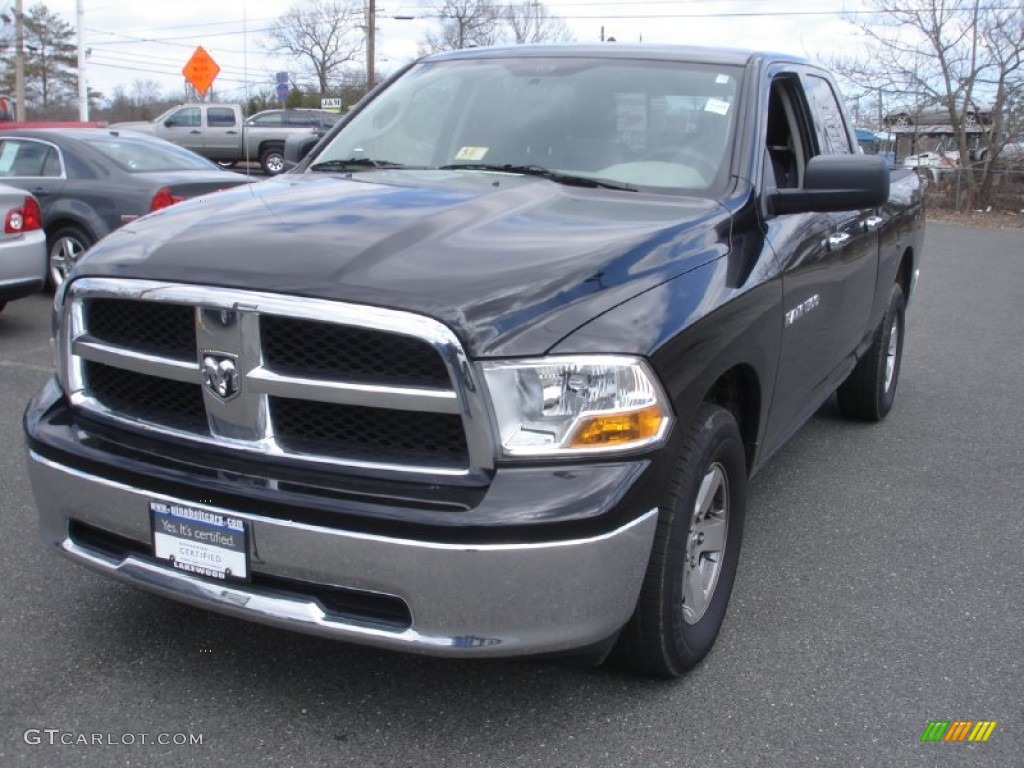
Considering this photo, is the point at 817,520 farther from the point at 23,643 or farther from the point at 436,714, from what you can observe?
the point at 23,643

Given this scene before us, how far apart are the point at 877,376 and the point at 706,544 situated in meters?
3.03

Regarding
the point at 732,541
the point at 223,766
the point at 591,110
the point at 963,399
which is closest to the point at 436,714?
the point at 223,766

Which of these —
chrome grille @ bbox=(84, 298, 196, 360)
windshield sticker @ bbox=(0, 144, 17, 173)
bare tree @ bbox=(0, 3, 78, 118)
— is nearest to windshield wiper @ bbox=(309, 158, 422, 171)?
chrome grille @ bbox=(84, 298, 196, 360)

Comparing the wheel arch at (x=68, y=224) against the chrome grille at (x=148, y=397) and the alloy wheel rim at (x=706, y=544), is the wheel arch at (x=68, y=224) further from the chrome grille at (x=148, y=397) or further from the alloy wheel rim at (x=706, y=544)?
the alloy wheel rim at (x=706, y=544)

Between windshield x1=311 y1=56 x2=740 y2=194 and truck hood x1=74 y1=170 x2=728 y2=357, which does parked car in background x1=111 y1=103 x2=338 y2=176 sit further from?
truck hood x1=74 y1=170 x2=728 y2=357

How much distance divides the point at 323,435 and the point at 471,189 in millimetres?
1133

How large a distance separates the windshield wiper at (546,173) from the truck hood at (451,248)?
0.36 feet

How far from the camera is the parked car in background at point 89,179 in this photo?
30.2 feet

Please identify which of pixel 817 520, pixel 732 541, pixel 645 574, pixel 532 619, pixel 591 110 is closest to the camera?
pixel 532 619

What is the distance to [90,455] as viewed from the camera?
9.23ft

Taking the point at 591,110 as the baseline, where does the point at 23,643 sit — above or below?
below

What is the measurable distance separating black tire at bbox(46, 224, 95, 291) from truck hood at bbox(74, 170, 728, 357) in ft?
21.6

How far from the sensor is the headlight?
8.09ft

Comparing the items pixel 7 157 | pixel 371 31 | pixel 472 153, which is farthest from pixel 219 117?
pixel 472 153
